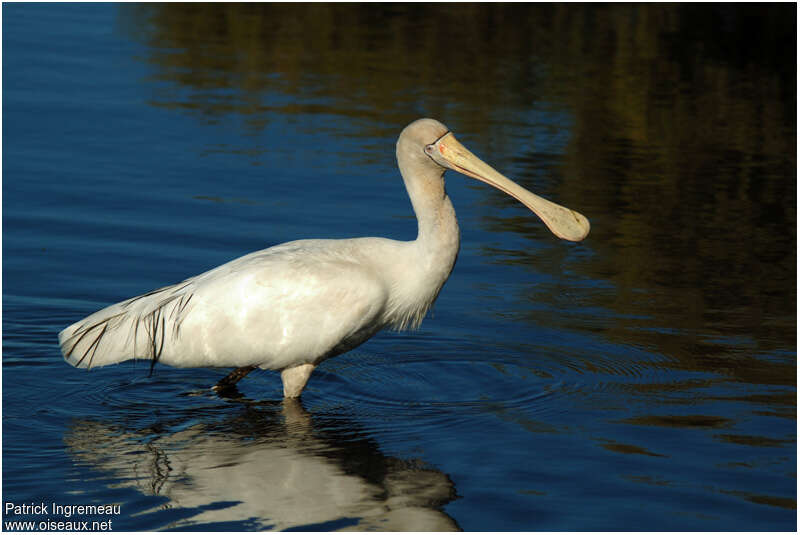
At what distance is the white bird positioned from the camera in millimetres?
8930

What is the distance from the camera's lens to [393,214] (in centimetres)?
1398

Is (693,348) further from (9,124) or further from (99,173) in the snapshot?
(9,124)

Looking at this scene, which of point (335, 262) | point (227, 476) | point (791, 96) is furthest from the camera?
point (791, 96)

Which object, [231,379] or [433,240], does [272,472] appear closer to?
[231,379]

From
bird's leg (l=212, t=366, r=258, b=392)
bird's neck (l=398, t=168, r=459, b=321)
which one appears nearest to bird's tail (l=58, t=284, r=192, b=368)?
bird's leg (l=212, t=366, r=258, b=392)

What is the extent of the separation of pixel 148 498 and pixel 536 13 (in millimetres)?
20615

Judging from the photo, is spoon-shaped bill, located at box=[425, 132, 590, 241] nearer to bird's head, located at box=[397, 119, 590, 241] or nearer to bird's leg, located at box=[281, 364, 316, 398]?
bird's head, located at box=[397, 119, 590, 241]

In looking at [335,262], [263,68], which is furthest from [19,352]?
[263,68]

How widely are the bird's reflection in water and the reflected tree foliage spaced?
3004 mm

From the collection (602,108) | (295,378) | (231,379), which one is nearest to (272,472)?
(295,378)

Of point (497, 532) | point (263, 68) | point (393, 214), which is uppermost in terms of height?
point (263, 68)

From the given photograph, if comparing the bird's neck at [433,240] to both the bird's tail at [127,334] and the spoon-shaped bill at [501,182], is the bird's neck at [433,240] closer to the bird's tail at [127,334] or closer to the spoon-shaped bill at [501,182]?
the spoon-shaped bill at [501,182]

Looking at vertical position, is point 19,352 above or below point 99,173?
below

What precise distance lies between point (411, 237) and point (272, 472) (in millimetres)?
5582
